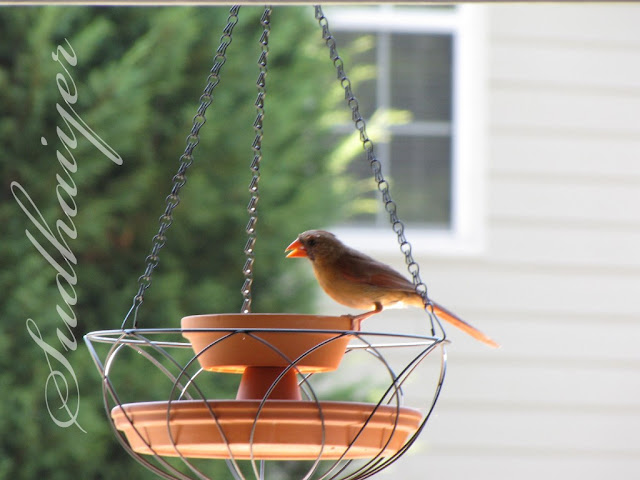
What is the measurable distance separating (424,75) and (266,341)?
3.29 metres

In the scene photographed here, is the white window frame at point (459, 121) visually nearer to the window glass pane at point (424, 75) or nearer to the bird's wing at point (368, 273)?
the window glass pane at point (424, 75)

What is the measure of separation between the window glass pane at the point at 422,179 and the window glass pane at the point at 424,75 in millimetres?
142

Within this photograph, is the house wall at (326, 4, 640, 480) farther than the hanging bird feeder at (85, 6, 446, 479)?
Yes

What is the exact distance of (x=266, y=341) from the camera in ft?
5.94


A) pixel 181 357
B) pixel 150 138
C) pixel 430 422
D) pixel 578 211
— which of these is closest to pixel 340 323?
pixel 181 357

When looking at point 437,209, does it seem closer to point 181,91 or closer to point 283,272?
point 283,272

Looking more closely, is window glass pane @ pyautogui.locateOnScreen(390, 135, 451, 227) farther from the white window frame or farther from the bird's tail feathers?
the bird's tail feathers

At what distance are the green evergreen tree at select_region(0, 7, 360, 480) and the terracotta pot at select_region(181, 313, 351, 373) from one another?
1462mm

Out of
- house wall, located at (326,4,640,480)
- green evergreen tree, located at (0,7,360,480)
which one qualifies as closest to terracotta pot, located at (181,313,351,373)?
green evergreen tree, located at (0,7,360,480)

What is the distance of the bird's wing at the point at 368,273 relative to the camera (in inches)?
80.0

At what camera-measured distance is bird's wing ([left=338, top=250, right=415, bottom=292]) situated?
2.03 metres

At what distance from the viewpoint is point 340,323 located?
1.82 metres

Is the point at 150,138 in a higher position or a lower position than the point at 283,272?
higher

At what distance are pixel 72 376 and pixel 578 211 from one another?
2.58 m
